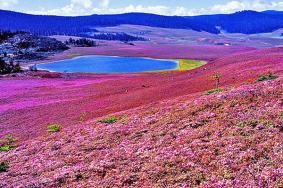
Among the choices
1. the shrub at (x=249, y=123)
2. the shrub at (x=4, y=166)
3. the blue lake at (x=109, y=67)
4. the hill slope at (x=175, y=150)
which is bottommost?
the blue lake at (x=109, y=67)

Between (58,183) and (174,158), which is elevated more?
(174,158)

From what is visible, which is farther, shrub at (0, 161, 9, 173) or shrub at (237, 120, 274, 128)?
shrub at (0, 161, 9, 173)

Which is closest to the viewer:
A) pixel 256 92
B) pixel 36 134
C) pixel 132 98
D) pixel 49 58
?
pixel 256 92

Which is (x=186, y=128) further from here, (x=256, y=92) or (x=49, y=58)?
(x=49, y=58)

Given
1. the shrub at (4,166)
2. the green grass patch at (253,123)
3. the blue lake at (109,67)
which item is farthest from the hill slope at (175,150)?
the blue lake at (109,67)

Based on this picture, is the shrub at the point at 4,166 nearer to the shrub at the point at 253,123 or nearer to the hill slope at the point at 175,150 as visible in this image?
the hill slope at the point at 175,150

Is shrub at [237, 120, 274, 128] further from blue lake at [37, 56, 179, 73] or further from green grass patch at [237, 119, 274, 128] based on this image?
blue lake at [37, 56, 179, 73]

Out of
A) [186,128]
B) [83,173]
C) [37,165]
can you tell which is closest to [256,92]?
[186,128]

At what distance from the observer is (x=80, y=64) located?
128 m

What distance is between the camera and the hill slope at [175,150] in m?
14.1

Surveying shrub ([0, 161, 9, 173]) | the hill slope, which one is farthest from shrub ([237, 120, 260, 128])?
shrub ([0, 161, 9, 173])

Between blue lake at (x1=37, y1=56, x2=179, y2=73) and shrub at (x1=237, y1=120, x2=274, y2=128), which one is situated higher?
shrub at (x1=237, y1=120, x2=274, y2=128)

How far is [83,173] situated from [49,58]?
140 m

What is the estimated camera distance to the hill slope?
1413 cm
